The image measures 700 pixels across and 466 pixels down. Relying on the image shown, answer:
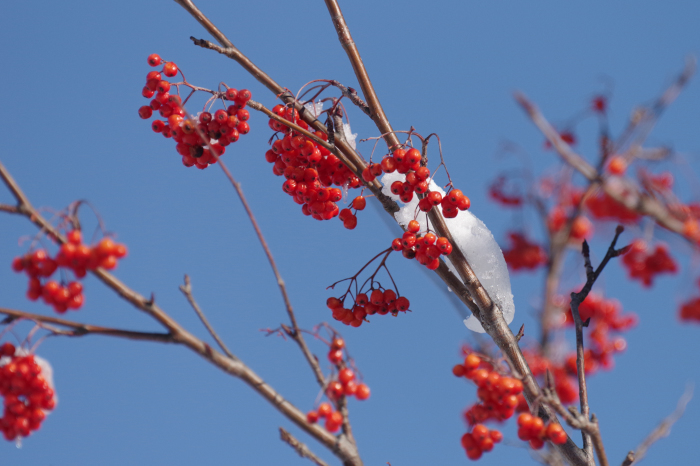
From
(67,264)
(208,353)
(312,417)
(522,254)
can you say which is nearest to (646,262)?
(522,254)

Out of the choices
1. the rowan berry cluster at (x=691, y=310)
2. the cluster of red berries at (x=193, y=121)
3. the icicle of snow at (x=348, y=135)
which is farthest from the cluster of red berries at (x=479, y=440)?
the cluster of red berries at (x=193, y=121)

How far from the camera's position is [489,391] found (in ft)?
7.77

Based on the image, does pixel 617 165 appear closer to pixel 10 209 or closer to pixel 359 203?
pixel 359 203

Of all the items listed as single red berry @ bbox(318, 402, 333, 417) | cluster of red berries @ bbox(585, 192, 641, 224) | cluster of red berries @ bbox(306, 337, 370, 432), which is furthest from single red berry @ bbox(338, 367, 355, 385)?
cluster of red berries @ bbox(585, 192, 641, 224)

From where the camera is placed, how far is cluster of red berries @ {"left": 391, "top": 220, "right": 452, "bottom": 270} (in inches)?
115

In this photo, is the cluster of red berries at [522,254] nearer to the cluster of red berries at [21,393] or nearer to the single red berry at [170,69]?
the single red berry at [170,69]

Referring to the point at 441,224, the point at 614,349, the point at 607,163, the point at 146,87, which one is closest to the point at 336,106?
the point at 441,224

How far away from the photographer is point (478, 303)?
125 inches

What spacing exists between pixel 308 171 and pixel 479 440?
177 cm

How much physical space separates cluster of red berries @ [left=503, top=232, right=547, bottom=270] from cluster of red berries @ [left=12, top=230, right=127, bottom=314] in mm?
2462

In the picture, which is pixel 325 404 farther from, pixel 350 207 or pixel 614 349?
→ pixel 614 349

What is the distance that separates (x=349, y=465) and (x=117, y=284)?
46.1 inches

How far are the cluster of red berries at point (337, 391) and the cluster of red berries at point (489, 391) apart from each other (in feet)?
1.50

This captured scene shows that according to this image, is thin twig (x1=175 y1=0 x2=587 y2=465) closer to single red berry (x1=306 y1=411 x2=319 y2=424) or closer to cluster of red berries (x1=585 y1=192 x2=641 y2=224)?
cluster of red berries (x1=585 y1=192 x2=641 y2=224)
